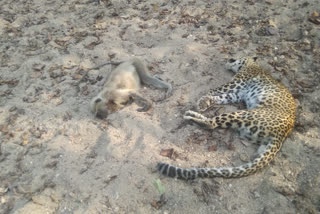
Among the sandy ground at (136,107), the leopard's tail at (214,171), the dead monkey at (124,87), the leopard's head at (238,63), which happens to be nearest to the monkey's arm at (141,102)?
the dead monkey at (124,87)

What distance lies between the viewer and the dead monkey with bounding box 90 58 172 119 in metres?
5.18

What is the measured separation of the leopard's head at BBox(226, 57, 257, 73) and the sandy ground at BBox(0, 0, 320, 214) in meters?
0.16

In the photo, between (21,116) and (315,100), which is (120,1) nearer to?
(21,116)

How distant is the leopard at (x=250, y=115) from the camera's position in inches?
163

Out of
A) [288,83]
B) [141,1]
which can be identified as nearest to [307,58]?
[288,83]

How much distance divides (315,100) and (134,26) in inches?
163

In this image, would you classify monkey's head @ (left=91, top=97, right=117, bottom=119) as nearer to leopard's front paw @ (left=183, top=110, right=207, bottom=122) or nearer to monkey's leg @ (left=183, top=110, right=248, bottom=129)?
leopard's front paw @ (left=183, top=110, right=207, bottom=122)

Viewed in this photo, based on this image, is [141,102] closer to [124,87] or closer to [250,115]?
[124,87]

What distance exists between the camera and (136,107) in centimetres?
539

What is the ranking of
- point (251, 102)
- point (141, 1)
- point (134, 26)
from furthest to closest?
1. point (141, 1)
2. point (134, 26)
3. point (251, 102)

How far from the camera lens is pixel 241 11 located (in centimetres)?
740

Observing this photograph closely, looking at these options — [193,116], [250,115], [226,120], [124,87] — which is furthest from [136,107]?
[250,115]

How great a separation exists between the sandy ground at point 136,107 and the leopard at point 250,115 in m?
0.14

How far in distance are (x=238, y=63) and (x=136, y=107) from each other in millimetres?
2180
